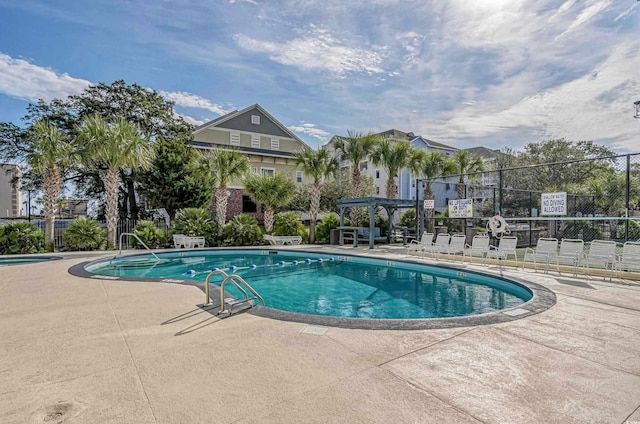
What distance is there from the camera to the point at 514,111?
17625 mm

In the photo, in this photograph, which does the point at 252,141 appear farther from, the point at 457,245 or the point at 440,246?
the point at 457,245

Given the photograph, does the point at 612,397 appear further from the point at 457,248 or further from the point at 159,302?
the point at 457,248

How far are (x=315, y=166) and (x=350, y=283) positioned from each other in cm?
946

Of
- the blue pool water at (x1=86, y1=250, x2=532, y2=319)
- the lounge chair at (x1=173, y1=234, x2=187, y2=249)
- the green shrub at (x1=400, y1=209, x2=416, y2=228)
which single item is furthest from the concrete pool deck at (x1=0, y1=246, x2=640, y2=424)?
the green shrub at (x1=400, y1=209, x2=416, y2=228)

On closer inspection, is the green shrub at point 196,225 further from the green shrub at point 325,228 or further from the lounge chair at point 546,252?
the lounge chair at point 546,252

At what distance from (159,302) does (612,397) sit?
5.69 metres

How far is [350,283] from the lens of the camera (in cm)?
926

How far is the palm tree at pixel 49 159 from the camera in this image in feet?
41.6

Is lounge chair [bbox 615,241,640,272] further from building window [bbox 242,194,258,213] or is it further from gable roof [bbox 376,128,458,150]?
gable roof [bbox 376,128,458,150]

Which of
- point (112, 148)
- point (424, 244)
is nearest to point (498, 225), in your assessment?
point (424, 244)

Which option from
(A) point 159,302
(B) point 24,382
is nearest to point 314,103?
(A) point 159,302

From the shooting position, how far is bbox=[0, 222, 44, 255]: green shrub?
41.9 ft

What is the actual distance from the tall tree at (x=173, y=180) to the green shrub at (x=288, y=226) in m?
4.63

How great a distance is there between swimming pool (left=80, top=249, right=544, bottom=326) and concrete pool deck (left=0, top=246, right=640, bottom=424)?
174cm
